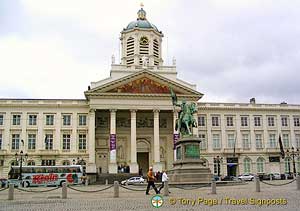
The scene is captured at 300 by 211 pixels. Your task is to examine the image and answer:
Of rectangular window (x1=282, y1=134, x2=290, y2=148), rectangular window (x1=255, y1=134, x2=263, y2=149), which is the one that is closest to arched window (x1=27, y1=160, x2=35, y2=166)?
rectangular window (x1=255, y1=134, x2=263, y2=149)

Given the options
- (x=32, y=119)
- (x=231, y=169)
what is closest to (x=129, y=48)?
(x=32, y=119)

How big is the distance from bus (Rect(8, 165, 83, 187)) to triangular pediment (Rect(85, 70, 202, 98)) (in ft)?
48.8

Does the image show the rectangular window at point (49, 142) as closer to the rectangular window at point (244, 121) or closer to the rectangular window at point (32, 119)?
the rectangular window at point (32, 119)

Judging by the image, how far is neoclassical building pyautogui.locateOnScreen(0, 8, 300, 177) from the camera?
6512 centimetres

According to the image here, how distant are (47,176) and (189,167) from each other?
28651 millimetres

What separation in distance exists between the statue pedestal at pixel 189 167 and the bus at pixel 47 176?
25448mm

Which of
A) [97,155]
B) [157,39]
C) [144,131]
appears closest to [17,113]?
[97,155]

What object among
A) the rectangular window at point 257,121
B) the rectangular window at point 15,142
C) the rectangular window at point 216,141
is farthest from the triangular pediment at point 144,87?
the rectangular window at point 257,121

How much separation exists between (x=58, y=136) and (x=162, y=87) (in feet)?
64.4

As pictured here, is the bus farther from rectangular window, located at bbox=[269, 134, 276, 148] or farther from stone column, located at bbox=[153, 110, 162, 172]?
rectangular window, located at bbox=[269, 134, 276, 148]

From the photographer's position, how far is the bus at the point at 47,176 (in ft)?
175

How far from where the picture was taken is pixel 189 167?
3106 centimetres

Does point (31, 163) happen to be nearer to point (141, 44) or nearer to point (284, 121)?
point (141, 44)

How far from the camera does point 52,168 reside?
5438 centimetres
